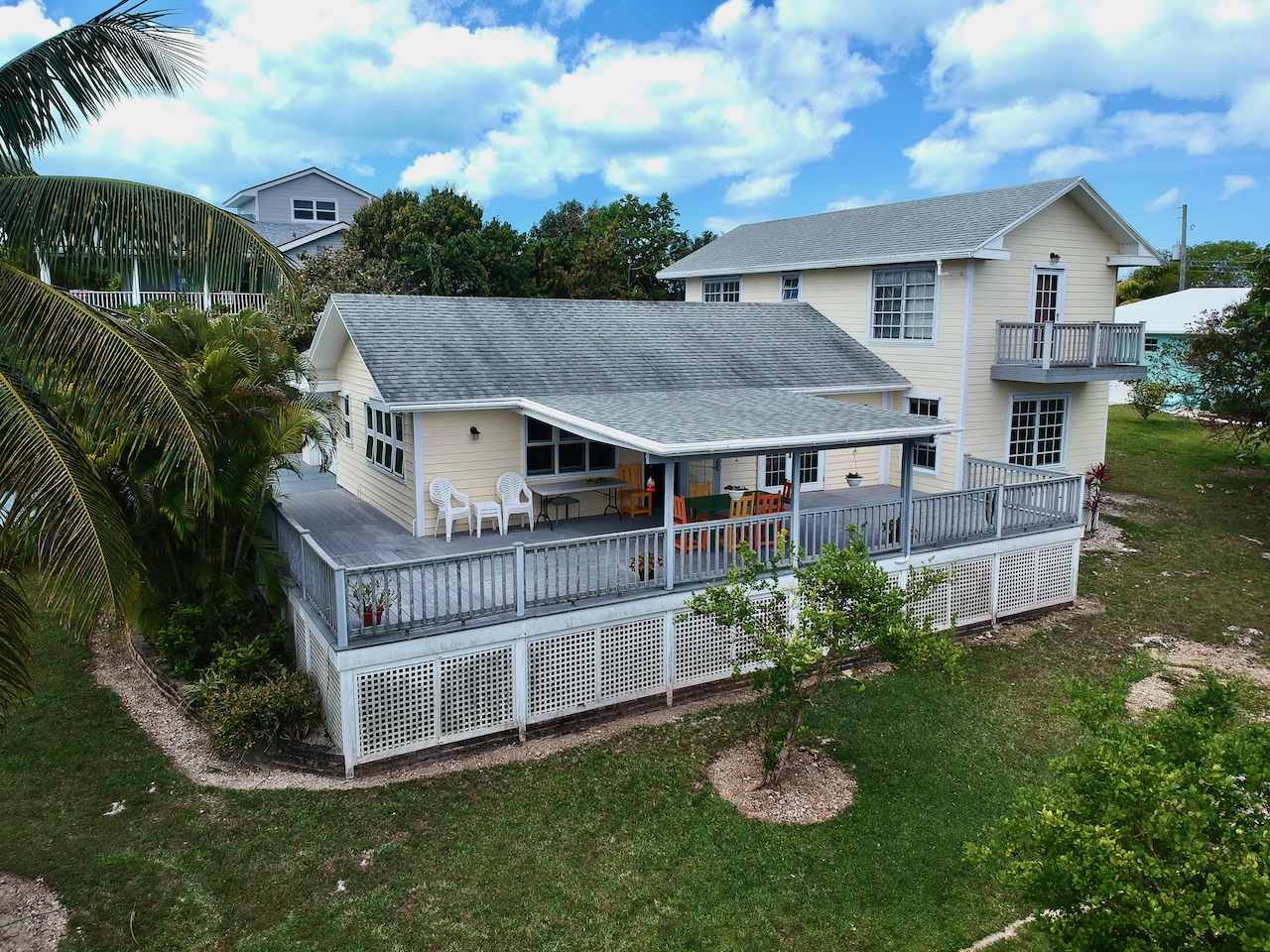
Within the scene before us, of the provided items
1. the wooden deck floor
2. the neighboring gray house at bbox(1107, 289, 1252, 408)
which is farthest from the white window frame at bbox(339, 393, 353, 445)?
the neighboring gray house at bbox(1107, 289, 1252, 408)

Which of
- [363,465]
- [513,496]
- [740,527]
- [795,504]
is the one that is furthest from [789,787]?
[363,465]

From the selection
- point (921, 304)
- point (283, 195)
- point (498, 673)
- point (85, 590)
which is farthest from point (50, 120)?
point (283, 195)

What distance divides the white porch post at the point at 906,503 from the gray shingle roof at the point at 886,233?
18.3 feet

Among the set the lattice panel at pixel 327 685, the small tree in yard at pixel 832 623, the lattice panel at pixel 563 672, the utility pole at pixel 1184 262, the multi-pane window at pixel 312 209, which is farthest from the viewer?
the utility pole at pixel 1184 262

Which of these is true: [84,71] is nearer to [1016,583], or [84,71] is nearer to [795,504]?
[795,504]

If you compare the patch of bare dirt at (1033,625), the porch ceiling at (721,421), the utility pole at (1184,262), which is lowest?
the patch of bare dirt at (1033,625)

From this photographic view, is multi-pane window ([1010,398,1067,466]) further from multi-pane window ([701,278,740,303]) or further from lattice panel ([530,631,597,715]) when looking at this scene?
lattice panel ([530,631,597,715])

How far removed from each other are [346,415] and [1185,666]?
50.8 feet

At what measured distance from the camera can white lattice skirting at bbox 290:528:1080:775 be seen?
10047 mm

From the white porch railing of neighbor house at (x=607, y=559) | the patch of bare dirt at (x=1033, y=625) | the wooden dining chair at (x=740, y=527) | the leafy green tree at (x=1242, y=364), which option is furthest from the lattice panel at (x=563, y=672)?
the leafy green tree at (x=1242, y=364)

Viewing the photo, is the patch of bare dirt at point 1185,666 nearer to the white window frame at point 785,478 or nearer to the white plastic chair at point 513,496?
the white window frame at point 785,478

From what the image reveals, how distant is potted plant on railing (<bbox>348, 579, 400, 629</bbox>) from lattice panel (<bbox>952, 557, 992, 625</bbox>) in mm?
8999

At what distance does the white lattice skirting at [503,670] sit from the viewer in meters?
10.0

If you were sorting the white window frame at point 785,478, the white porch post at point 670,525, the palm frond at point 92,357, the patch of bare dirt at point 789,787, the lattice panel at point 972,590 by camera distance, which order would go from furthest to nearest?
1. the white window frame at point 785,478
2. the lattice panel at point 972,590
3. the white porch post at point 670,525
4. the patch of bare dirt at point 789,787
5. the palm frond at point 92,357
